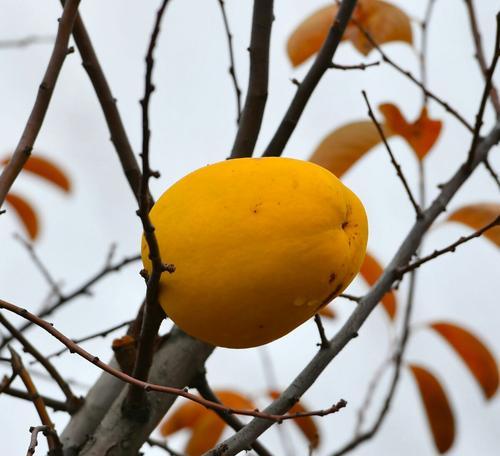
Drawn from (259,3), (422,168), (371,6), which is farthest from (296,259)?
(371,6)

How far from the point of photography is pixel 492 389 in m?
1.61

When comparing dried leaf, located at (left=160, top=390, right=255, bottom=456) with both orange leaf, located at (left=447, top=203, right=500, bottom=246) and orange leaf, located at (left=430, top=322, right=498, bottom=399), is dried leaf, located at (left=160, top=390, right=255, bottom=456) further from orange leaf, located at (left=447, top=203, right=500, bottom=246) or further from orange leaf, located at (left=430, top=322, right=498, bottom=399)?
orange leaf, located at (left=447, top=203, right=500, bottom=246)

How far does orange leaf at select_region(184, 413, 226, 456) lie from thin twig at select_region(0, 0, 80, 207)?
91 centimetres

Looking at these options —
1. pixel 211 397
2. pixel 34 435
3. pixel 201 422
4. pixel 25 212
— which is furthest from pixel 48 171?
pixel 34 435

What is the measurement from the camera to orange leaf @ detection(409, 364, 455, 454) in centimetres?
164

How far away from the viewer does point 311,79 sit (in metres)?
1.10

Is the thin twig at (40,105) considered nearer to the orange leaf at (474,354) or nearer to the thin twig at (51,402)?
the thin twig at (51,402)

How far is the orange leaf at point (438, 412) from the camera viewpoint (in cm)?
164

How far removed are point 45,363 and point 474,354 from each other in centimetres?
99

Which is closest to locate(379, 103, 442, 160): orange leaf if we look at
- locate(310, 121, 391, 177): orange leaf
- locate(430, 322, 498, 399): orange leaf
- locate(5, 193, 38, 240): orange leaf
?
locate(310, 121, 391, 177): orange leaf

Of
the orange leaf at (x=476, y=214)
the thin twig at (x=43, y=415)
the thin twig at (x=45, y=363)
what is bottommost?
the thin twig at (x=43, y=415)

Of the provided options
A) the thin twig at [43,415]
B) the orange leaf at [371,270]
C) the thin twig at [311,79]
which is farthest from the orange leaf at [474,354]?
the thin twig at [43,415]

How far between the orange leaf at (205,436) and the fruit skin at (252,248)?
0.89 meters

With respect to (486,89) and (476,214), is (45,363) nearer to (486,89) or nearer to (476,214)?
(486,89)
